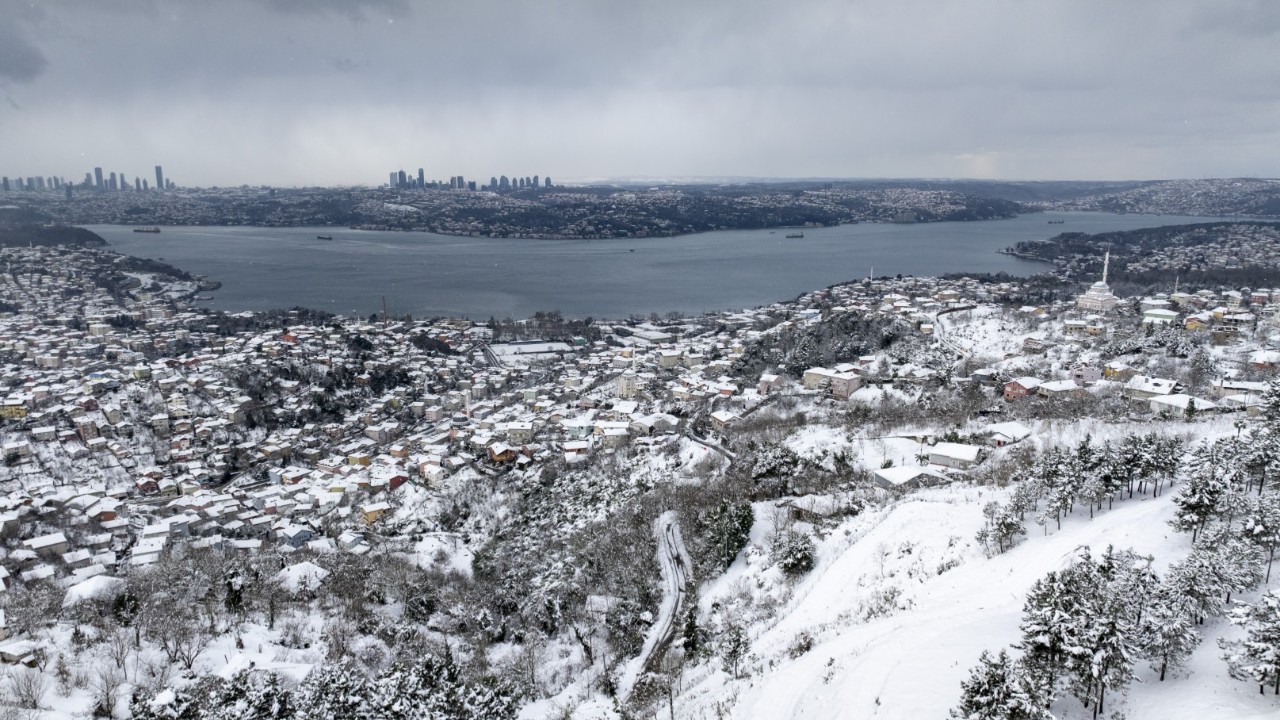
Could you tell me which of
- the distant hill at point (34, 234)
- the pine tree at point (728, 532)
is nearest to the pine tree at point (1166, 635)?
the pine tree at point (728, 532)

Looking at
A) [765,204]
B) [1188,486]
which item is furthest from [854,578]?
[765,204]

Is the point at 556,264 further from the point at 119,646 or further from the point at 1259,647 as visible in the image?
the point at 1259,647

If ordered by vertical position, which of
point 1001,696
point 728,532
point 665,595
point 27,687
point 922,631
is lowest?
point 665,595

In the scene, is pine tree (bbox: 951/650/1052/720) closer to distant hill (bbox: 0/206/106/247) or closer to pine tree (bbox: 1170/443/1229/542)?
pine tree (bbox: 1170/443/1229/542)

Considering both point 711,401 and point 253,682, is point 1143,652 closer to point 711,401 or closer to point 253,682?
point 253,682

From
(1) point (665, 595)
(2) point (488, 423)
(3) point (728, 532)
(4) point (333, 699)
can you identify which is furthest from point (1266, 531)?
(2) point (488, 423)

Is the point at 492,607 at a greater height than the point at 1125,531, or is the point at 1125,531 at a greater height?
the point at 1125,531
